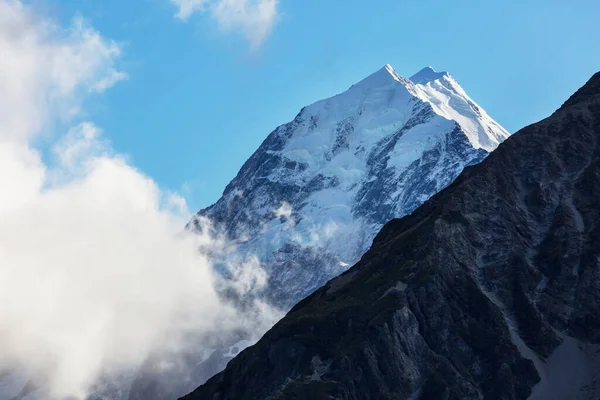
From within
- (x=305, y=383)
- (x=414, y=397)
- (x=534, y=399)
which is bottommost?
(x=534, y=399)

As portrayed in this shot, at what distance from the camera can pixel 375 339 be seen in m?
198

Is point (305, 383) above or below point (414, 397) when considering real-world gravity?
above

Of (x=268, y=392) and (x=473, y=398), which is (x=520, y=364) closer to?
(x=473, y=398)

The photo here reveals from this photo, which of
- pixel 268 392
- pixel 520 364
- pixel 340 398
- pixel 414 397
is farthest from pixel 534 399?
pixel 268 392

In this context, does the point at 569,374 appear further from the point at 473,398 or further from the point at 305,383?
the point at 305,383

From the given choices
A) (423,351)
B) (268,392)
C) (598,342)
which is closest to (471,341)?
(423,351)

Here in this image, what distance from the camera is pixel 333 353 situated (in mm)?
199250

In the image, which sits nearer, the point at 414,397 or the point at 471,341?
the point at 414,397

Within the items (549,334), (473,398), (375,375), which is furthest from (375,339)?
(549,334)

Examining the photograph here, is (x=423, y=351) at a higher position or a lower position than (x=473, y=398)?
higher

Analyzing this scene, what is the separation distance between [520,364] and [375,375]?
29351mm

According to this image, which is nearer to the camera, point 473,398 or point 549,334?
point 473,398

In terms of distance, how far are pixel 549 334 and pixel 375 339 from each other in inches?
1428

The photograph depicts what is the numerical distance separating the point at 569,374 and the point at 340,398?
45882 millimetres
